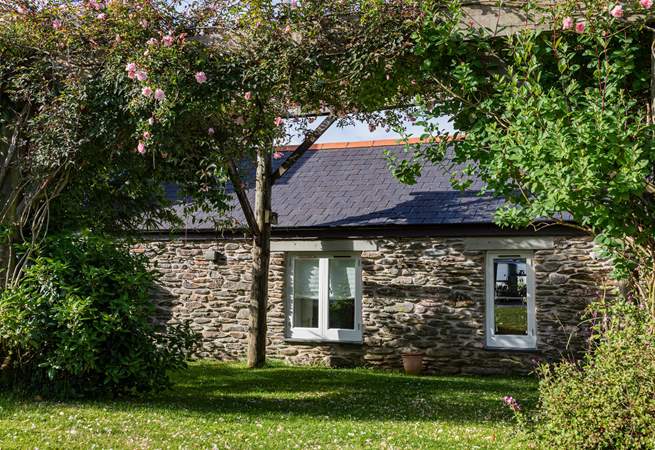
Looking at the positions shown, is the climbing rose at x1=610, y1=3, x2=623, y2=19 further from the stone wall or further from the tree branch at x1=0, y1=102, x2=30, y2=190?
the stone wall

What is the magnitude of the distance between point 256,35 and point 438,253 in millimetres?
6600

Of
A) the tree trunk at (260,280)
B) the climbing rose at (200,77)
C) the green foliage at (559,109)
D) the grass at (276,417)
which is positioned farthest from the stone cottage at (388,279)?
the green foliage at (559,109)

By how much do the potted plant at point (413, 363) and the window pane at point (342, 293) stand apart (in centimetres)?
138

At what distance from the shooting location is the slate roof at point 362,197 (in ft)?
42.0

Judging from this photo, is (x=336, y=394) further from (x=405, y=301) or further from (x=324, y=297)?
(x=324, y=297)

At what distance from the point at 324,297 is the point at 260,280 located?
1659 mm

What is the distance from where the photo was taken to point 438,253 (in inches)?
496

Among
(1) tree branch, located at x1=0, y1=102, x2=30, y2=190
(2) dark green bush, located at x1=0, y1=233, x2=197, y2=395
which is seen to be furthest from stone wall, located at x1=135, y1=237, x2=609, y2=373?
(1) tree branch, located at x1=0, y1=102, x2=30, y2=190

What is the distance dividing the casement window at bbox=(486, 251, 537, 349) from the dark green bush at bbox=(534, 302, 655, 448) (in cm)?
685

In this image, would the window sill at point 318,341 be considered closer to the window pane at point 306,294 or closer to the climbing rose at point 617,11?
the window pane at point 306,294

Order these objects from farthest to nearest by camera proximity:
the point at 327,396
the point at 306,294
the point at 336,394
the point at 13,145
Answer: the point at 306,294 < the point at 336,394 < the point at 327,396 < the point at 13,145

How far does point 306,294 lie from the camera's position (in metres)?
13.8

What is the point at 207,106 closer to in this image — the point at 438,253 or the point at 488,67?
the point at 488,67

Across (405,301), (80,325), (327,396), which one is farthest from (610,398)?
(405,301)
